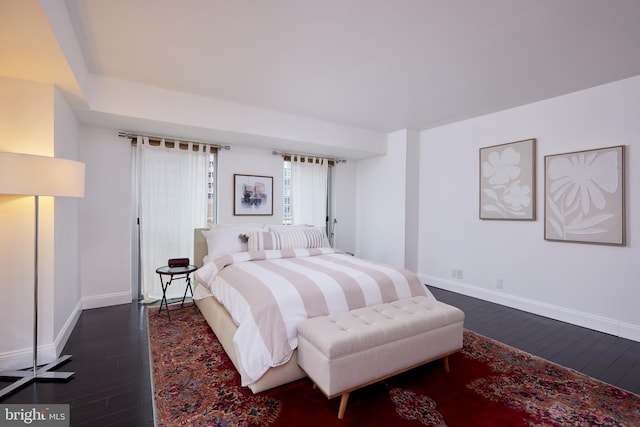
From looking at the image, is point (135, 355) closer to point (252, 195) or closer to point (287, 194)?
point (252, 195)

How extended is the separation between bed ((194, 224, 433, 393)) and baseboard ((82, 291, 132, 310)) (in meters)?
0.98

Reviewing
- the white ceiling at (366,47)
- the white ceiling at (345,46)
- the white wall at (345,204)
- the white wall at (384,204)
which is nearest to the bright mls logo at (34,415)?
the white ceiling at (345,46)

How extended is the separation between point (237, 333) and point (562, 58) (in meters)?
3.44

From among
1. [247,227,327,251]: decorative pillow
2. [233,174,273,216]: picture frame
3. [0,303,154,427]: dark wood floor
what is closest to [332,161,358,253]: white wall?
[233,174,273,216]: picture frame

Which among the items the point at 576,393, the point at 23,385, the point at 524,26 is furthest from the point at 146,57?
the point at 576,393

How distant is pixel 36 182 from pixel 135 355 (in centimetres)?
152

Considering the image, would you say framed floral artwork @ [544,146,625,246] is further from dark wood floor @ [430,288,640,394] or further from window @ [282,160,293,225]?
window @ [282,160,293,225]

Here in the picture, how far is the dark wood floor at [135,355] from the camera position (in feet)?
5.98

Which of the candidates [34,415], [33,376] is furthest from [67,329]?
[34,415]

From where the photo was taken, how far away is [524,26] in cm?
205

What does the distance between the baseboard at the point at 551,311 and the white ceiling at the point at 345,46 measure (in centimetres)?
241

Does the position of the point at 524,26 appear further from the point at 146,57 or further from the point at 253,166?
the point at 253,166

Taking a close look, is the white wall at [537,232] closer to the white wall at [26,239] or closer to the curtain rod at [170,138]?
the curtain rod at [170,138]

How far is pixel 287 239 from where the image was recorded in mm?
3650
